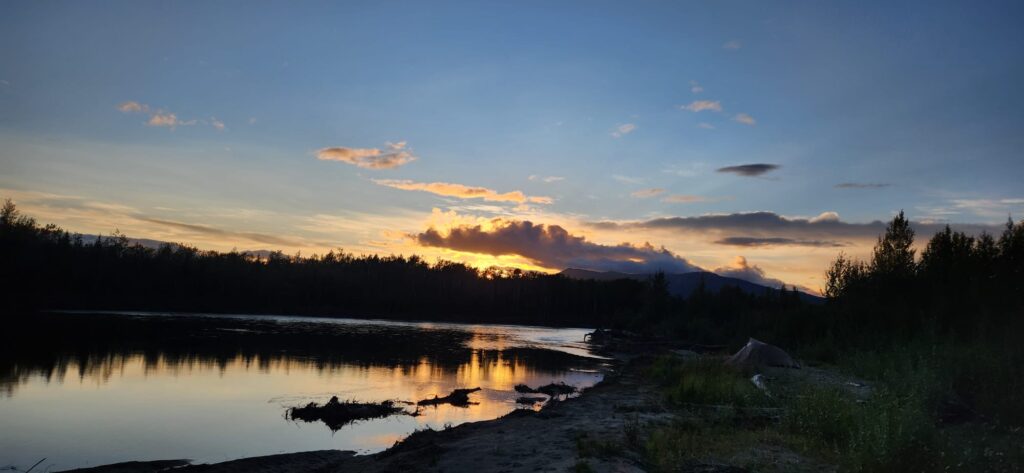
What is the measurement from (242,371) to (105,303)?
249ft

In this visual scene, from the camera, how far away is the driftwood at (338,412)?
1970 cm

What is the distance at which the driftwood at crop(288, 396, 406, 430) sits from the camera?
19703mm

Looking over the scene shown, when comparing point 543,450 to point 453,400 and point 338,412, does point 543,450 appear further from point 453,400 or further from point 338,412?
point 453,400

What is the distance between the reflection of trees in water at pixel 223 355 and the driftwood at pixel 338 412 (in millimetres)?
10466

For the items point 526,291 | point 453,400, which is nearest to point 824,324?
point 453,400

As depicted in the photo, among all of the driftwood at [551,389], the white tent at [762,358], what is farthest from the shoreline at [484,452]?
the white tent at [762,358]

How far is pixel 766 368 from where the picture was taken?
26406 millimetres

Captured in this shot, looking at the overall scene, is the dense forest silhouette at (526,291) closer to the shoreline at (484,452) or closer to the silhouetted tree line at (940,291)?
the silhouetted tree line at (940,291)

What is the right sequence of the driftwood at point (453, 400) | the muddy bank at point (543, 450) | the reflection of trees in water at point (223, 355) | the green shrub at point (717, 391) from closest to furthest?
the muddy bank at point (543, 450)
the green shrub at point (717, 391)
the driftwood at point (453, 400)
the reflection of trees in water at point (223, 355)

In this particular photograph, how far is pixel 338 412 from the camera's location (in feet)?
66.1

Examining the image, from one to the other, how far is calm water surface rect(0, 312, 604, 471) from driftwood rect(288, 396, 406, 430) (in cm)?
51

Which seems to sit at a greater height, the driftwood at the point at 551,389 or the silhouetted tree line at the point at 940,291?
the silhouetted tree line at the point at 940,291

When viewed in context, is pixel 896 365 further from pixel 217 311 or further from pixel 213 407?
pixel 217 311

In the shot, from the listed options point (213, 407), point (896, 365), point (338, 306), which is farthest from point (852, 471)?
point (338, 306)
